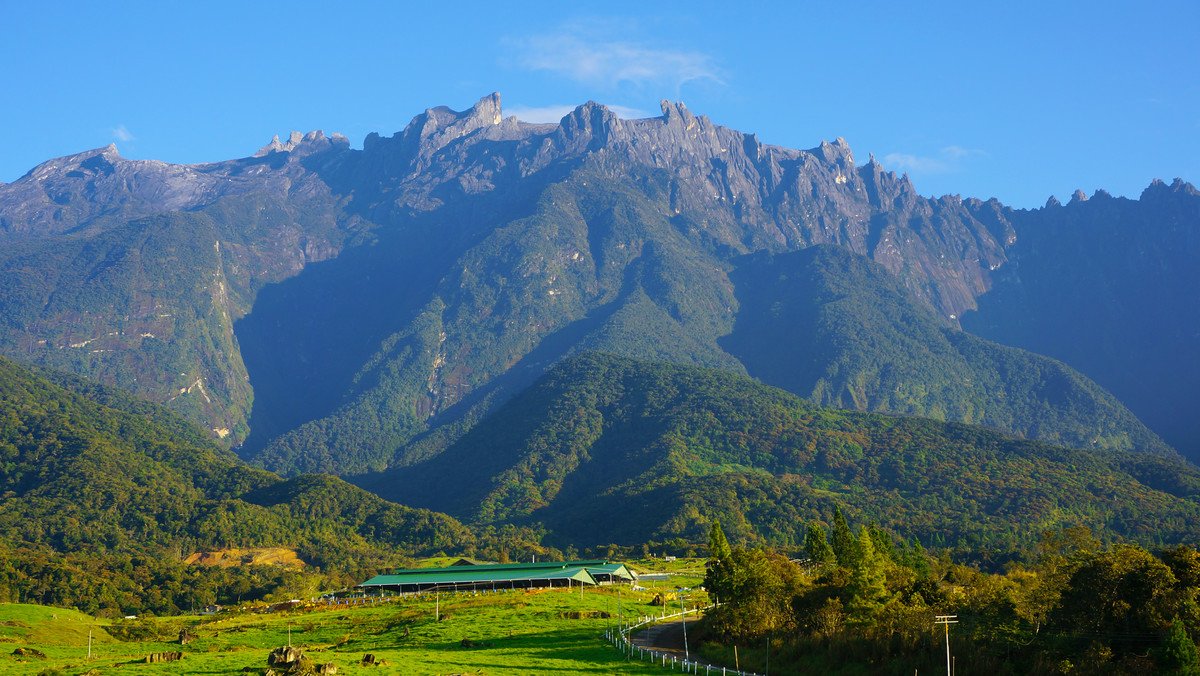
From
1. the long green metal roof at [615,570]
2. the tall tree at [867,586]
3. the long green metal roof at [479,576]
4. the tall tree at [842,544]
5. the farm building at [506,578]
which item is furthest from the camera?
the long green metal roof at [615,570]

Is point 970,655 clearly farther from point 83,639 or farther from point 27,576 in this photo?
point 27,576

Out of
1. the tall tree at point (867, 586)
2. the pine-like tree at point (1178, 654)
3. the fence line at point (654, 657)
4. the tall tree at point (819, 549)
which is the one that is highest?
the tall tree at point (819, 549)

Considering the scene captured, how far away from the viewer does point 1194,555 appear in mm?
53938

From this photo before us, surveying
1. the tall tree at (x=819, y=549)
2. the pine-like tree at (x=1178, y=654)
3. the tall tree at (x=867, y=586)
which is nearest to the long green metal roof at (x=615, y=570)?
the tall tree at (x=819, y=549)

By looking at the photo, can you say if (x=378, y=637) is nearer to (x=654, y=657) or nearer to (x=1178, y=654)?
(x=654, y=657)

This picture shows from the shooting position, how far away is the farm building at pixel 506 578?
143625 millimetres

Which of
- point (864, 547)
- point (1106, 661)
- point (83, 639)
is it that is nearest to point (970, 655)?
point (1106, 661)

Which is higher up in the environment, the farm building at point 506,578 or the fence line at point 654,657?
the farm building at point 506,578

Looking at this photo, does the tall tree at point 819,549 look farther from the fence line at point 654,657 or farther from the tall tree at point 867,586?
the tall tree at point 867,586

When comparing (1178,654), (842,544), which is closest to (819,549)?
(842,544)

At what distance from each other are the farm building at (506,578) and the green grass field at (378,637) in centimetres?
765

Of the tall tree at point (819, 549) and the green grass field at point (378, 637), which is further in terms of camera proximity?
the tall tree at point (819, 549)

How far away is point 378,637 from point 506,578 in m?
54.1

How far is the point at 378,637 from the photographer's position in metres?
92.2
